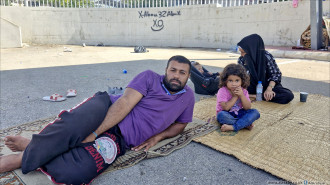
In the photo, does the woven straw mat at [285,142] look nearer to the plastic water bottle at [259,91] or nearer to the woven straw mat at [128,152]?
the woven straw mat at [128,152]

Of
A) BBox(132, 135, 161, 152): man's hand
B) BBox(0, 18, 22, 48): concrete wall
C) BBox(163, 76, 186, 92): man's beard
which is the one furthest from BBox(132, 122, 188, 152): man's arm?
BBox(0, 18, 22, 48): concrete wall

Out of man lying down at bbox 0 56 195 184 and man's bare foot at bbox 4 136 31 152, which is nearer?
man lying down at bbox 0 56 195 184

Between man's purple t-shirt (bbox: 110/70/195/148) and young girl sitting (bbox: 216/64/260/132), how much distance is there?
770mm

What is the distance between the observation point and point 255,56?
434 cm

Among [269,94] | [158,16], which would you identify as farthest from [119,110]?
[158,16]

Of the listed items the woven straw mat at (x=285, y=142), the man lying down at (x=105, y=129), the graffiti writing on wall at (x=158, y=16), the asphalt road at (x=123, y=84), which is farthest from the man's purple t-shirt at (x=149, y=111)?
the graffiti writing on wall at (x=158, y=16)

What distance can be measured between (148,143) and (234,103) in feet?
4.05

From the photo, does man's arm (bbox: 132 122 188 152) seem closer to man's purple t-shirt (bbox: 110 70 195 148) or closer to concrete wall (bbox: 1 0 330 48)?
man's purple t-shirt (bbox: 110 70 195 148)

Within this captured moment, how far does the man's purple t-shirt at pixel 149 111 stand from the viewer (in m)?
2.44

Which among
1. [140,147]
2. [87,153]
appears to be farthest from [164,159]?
[87,153]

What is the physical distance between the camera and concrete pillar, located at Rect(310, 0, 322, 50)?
1071 centimetres

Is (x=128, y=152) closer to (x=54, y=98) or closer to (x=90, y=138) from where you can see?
(x=90, y=138)

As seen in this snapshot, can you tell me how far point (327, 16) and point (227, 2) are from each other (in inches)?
217

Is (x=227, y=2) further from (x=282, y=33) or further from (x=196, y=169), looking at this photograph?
(x=196, y=169)
